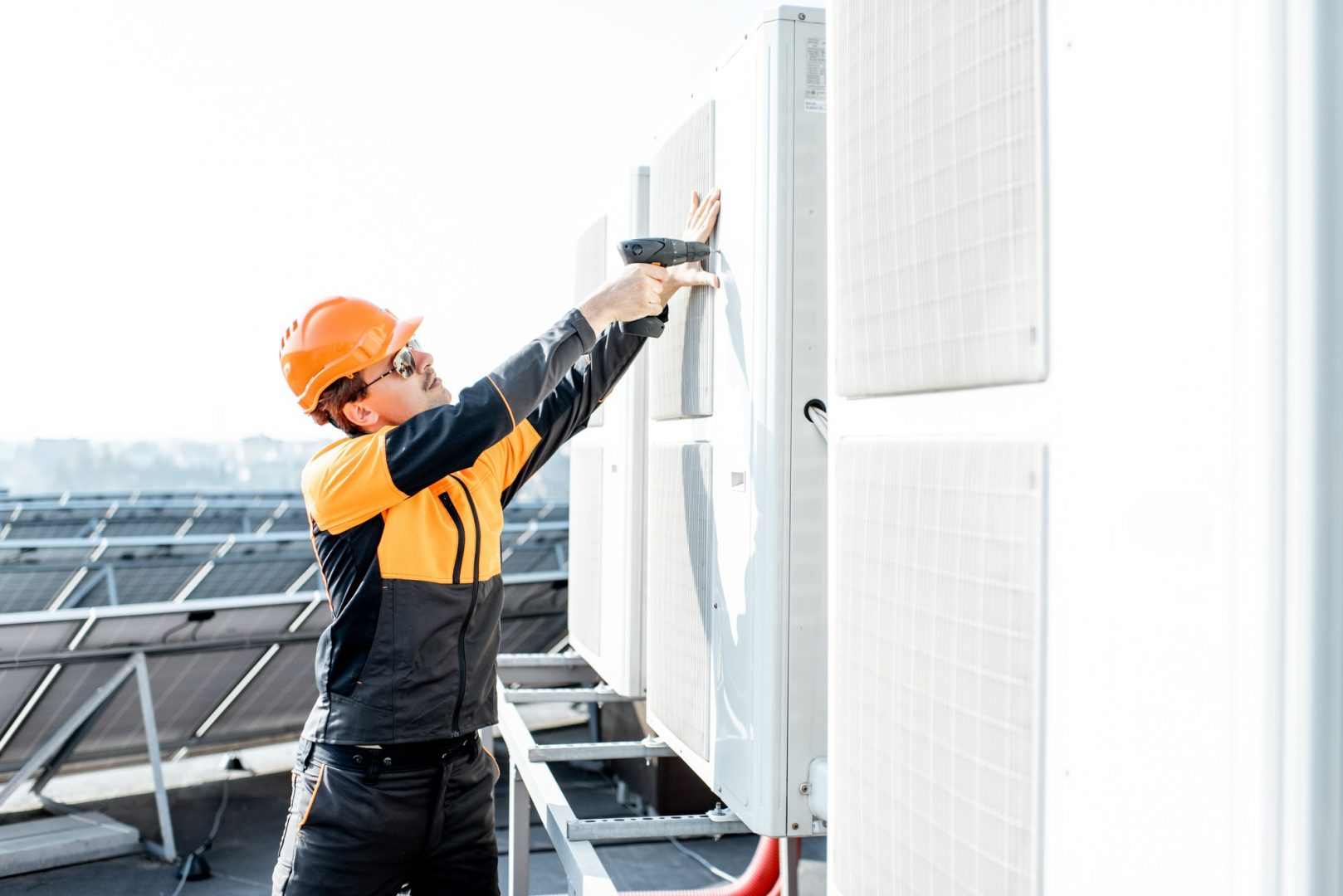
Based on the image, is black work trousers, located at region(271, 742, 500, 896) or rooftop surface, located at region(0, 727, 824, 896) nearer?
black work trousers, located at region(271, 742, 500, 896)

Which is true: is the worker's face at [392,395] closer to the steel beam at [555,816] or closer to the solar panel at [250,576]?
the steel beam at [555,816]

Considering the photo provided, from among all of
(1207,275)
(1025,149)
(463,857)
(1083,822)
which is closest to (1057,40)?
(1025,149)

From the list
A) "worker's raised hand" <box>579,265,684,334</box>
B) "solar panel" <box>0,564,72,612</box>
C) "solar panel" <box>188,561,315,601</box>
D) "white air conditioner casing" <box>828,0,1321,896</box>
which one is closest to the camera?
"white air conditioner casing" <box>828,0,1321,896</box>

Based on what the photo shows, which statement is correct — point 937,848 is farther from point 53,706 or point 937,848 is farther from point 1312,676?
→ point 53,706

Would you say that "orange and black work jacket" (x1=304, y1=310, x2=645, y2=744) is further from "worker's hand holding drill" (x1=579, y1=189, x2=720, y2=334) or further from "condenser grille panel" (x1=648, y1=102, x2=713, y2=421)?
"condenser grille panel" (x1=648, y1=102, x2=713, y2=421)

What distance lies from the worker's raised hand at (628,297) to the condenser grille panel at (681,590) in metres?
0.27

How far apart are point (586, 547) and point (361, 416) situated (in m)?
1.16

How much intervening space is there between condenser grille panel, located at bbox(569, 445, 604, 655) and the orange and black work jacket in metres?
0.93

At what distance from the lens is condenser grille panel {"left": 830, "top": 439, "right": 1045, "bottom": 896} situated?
3.03ft

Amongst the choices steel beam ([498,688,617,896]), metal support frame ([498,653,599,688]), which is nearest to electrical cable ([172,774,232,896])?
metal support frame ([498,653,599,688])

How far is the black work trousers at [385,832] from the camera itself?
1848 mm

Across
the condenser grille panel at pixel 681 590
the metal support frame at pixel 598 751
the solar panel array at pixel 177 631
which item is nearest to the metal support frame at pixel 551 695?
the metal support frame at pixel 598 751

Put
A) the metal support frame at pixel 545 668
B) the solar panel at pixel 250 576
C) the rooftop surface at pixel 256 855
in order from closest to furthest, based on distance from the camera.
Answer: the metal support frame at pixel 545 668, the rooftop surface at pixel 256 855, the solar panel at pixel 250 576

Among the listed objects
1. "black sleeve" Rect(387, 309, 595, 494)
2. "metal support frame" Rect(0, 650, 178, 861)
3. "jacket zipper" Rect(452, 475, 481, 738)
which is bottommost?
"metal support frame" Rect(0, 650, 178, 861)
